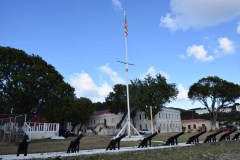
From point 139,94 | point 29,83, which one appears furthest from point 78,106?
point 29,83

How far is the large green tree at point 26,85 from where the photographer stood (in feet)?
82.2

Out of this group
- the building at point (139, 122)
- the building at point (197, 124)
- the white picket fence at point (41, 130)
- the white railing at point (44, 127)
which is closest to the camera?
the white picket fence at point (41, 130)

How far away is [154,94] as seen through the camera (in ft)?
159

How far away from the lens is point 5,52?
85.5 feet

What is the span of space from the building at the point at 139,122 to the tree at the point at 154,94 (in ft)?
30.3

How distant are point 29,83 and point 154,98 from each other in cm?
2824

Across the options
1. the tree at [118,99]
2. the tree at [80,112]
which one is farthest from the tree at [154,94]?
the tree at [80,112]

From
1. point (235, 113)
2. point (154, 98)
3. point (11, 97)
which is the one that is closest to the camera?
point (11, 97)

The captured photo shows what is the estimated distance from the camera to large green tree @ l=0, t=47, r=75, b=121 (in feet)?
82.2

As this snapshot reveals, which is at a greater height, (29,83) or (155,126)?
(29,83)

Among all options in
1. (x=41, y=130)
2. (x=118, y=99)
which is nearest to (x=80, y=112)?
(x=118, y=99)

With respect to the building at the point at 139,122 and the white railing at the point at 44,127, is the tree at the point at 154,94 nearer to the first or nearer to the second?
the building at the point at 139,122

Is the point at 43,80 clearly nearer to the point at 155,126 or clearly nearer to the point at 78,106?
the point at 78,106

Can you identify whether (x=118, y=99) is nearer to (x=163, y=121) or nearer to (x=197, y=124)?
(x=163, y=121)
